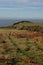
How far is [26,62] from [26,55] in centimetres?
238

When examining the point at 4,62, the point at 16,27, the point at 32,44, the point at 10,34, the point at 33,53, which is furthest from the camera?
the point at 16,27

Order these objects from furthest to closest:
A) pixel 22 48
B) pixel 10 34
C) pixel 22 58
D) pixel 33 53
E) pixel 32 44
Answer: pixel 10 34 → pixel 32 44 → pixel 22 48 → pixel 33 53 → pixel 22 58

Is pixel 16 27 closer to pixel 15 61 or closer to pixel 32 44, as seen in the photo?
pixel 32 44

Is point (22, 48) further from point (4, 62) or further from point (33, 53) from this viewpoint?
point (4, 62)

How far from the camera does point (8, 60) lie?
61.2 feet

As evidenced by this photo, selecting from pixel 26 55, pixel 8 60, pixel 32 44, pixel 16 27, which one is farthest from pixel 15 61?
pixel 16 27

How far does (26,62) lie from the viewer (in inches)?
718

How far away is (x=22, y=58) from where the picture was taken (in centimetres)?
1942

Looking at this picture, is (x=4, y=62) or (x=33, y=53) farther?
(x=33, y=53)

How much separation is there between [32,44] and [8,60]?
722cm

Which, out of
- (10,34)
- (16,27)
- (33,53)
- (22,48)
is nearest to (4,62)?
(33,53)

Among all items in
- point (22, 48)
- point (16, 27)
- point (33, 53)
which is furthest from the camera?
point (16, 27)

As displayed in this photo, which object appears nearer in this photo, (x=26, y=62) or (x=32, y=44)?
(x=26, y=62)

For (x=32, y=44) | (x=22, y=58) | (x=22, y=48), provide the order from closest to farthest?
(x=22, y=58) → (x=22, y=48) → (x=32, y=44)
